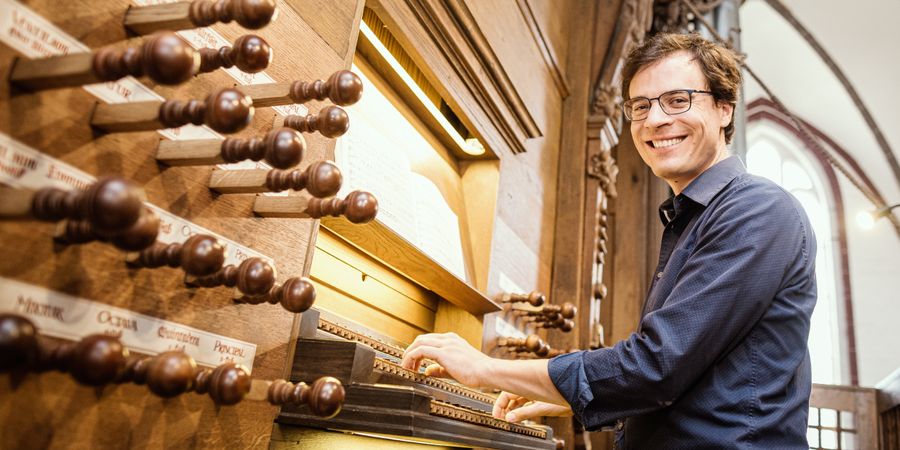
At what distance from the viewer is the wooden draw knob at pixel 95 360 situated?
0.75 meters

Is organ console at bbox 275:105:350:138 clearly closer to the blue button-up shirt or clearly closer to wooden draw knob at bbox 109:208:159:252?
wooden draw knob at bbox 109:208:159:252

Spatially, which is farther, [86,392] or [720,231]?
[720,231]

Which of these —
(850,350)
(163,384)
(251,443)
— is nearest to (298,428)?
Result: (251,443)

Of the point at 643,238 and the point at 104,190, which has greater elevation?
the point at 643,238

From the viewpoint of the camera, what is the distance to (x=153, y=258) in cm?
95

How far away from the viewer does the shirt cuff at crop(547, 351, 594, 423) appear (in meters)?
1.30

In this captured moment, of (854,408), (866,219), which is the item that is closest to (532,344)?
(854,408)

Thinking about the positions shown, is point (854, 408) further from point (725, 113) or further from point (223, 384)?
point (223, 384)

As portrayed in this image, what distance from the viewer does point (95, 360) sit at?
75cm

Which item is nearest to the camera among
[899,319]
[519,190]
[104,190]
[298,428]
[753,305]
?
[104,190]

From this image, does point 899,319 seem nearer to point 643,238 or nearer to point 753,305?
point 643,238

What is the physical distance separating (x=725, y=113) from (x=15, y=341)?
1.60 metres

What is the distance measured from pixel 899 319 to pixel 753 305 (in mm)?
9954

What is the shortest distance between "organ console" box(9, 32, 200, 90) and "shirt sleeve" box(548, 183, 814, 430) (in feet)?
2.91
